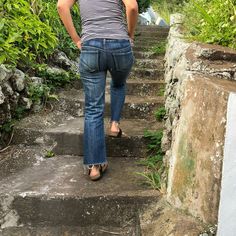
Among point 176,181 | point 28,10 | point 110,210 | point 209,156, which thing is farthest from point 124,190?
point 28,10

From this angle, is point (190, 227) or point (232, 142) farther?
point (190, 227)

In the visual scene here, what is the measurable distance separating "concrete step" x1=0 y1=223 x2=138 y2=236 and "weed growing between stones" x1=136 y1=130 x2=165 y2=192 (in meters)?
0.39

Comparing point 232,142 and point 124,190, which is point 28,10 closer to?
point 124,190

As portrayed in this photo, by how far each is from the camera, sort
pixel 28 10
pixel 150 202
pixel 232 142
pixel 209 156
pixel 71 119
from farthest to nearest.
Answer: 1. pixel 28 10
2. pixel 71 119
3. pixel 150 202
4. pixel 209 156
5. pixel 232 142

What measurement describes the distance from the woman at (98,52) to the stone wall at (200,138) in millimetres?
597

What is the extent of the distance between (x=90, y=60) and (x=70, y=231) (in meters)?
1.31

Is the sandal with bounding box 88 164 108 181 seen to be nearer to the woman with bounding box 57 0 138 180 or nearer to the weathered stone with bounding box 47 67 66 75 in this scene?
the woman with bounding box 57 0 138 180

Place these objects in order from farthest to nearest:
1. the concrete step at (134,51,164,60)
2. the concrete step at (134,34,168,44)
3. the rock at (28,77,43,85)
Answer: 1. the concrete step at (134,34,168,44)
2. the concrete step at (134,51,164,60)
3. the rock at (28,77,43,85)

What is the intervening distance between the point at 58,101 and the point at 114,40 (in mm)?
1599

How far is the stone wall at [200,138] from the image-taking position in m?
2.23

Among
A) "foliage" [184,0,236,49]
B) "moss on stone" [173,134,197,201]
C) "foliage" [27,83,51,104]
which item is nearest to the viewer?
"moss on stone" [173,134,197,201]

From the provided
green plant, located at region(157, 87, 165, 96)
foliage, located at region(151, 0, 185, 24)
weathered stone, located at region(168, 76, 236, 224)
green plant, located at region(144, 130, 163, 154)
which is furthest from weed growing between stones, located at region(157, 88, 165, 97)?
foliage, located at region(151, 0, 185, 24)

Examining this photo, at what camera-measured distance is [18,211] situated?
2.89 m

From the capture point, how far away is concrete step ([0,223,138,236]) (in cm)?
277
